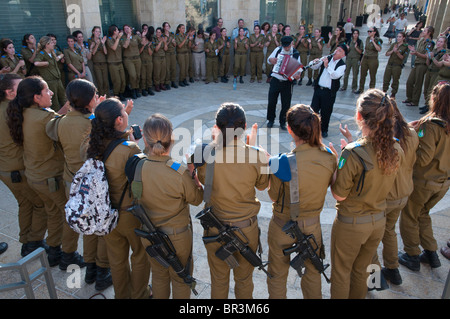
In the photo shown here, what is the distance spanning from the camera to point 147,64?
31.1ft

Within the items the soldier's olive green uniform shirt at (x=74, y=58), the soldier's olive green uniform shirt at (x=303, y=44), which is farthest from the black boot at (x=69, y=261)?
the soldier's olive green uniform shirt at (x=303, y=44)

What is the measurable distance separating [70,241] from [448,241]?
407 centimetres

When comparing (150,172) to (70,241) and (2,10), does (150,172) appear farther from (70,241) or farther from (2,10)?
(2,10)

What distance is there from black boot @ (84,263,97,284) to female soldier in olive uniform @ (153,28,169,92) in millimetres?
7574

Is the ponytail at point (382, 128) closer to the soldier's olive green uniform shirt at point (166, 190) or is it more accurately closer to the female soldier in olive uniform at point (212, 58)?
the soldier's olive green uniform shirt at point (166, 190)

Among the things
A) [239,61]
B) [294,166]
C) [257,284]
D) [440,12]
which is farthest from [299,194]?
[440,12]

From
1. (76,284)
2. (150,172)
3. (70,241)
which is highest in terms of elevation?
(150,172)

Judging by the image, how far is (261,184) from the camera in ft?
8.07

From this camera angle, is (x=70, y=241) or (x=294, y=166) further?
(x=70, y=241)

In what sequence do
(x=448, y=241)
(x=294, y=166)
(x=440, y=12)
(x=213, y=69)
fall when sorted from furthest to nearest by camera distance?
(x=440, y=12)
(x=213, y=69)
(x=448, y=241)
(x=294, y=166)

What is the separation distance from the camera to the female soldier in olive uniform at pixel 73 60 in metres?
7.73

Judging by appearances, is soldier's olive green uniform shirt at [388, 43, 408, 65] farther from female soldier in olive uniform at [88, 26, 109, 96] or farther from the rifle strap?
the rifle strap

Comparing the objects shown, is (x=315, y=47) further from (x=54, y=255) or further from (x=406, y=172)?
(x=54, y=255)

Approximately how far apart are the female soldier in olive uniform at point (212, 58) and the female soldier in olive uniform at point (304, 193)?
888 cm
